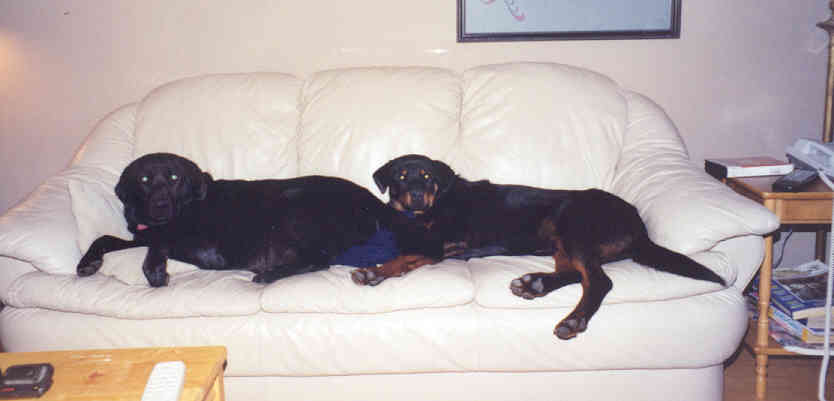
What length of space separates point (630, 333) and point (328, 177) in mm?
1302

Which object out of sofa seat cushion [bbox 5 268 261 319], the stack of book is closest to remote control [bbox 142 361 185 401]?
sofa seat cushion [bbox 5 268 261 319]

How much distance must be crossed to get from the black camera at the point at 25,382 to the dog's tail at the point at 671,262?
67.3 inches

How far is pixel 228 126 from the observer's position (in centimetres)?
261

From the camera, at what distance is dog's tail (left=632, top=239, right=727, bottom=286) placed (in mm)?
1795

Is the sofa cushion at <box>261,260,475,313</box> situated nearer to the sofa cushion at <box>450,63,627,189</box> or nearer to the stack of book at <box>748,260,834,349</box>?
the sofa cushion at <box>450,63,627,189</box>

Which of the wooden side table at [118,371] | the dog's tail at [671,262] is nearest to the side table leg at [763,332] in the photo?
the dog's tail at [671,262]

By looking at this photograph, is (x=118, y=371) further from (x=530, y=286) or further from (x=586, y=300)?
(x=586, y=300)

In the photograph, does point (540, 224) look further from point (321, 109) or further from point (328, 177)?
point (321, 109)

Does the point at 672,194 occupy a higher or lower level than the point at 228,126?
lower

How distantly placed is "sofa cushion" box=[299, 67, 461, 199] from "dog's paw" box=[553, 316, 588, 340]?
1024 millimetres

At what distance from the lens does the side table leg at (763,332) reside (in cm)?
213

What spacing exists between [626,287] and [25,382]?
64.4 inches

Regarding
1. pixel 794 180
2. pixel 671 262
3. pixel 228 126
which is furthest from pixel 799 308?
pixel 228 126

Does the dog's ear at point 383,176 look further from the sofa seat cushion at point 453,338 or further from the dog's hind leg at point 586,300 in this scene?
the dog's hind leg at point 586,300
